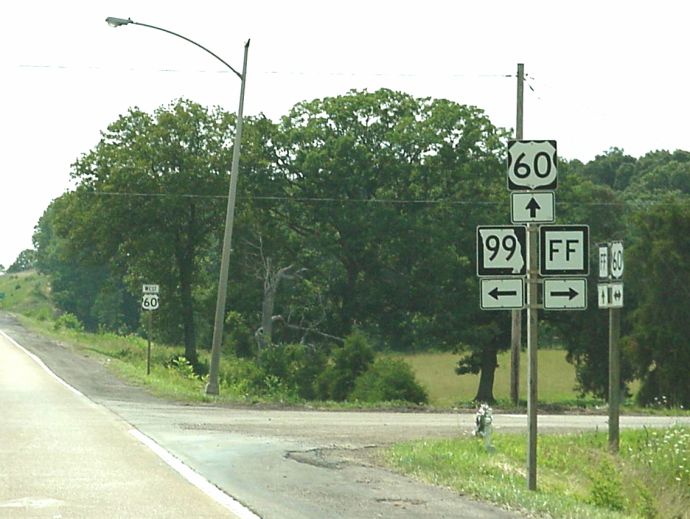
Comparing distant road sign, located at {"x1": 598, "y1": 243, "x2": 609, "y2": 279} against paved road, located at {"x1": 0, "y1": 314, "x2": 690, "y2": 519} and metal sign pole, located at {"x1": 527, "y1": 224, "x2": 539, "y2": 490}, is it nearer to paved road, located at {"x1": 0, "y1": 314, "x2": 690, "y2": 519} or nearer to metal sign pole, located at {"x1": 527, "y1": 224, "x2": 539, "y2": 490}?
paved road, located at {"x1": 0, "y1": 314, "x2": 690, "y2": 519}

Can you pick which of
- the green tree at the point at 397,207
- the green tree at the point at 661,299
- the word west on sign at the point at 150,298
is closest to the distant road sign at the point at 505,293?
the word west on sign at the point at 150,298

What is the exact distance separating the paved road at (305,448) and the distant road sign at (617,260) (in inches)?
167

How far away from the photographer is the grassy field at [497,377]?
67625 millimetres

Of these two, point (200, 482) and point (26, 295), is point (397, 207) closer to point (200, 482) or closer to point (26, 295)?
point (200, 482)

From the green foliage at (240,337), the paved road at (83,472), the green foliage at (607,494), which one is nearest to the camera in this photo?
the paved road at (83,472)

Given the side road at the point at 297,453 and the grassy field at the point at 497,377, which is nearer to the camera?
the side road at the point at 297,453

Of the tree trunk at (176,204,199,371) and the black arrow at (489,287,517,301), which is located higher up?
the tree trunk at (176,204,199,371)

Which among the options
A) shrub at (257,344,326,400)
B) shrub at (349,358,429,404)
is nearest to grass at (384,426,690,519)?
shrub at (349,358,429,404)

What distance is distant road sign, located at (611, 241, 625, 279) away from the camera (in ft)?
61.4

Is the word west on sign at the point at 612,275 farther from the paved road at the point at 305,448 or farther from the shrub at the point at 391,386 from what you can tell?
the shrub at the point at 391,386

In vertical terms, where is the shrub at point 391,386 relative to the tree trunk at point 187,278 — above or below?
below

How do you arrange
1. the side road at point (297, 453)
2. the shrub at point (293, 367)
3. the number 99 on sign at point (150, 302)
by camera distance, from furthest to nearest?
the shrub at point (293, 367) < the number 99 on sign at point (150, 302) < the side road at point (297, 453)

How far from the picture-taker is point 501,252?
12.9 metres

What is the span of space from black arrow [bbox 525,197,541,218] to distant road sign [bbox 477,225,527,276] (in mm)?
234
